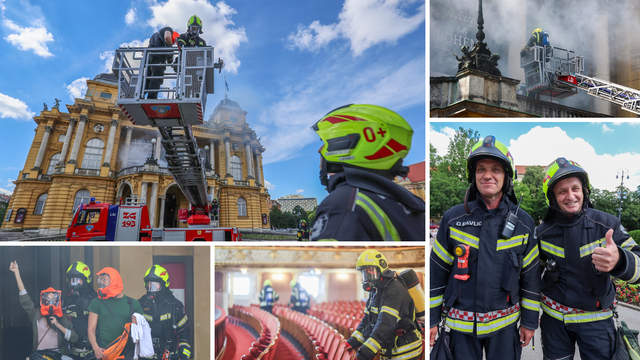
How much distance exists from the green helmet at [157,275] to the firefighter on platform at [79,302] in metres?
0.66

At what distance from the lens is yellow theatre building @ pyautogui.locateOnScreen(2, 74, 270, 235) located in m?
6.16

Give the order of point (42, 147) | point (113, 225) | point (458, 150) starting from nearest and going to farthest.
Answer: point (458, 150) → point (113, 225) → point (42, 147)

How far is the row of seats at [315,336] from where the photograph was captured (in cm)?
288

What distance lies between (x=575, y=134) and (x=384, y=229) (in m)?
2.44

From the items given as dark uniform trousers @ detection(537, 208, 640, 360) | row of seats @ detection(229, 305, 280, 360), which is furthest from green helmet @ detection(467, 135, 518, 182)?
row of seats @ detection(229, 305, 280, 360)

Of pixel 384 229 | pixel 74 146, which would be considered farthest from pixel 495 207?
pixel 74 146

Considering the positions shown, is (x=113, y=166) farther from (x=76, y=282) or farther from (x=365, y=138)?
(x=365, y=138)

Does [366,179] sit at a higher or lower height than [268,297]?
higher

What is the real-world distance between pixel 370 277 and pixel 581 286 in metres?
1.74

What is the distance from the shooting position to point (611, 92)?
480cm

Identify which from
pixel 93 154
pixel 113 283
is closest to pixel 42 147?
pixel 93 154

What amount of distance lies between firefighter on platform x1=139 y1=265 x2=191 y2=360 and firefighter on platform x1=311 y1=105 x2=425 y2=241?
1.80 metres

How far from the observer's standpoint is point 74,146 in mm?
7293

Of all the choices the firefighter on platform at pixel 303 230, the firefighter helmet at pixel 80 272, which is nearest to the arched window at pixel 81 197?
the firefighter helmet at pixel 80 272
